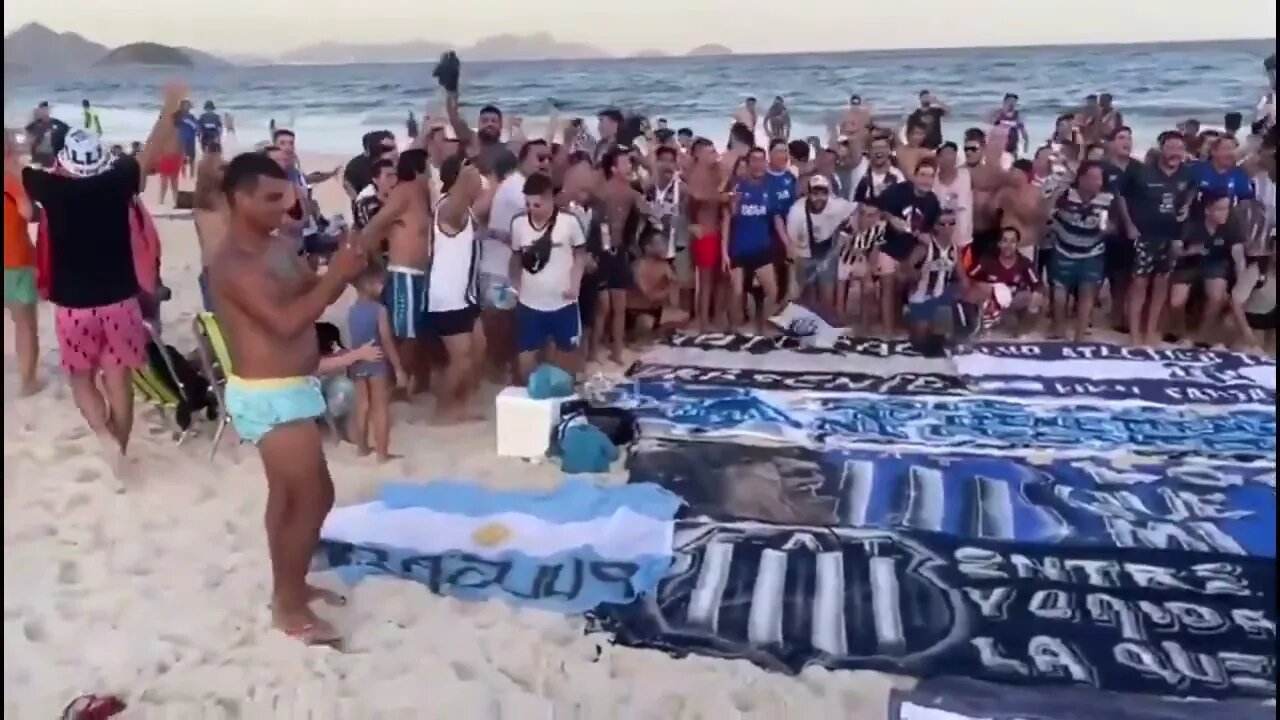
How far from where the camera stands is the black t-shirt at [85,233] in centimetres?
486

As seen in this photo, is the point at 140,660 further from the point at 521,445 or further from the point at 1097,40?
the point at 1097,40

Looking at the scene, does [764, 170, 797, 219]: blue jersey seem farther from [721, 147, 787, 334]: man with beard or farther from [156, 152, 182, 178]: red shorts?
[156, 152, 182, 178]: red shorts

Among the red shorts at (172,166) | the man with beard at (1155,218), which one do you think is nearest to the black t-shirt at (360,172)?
the man with beard at (1155,218)

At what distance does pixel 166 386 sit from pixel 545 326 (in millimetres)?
1966

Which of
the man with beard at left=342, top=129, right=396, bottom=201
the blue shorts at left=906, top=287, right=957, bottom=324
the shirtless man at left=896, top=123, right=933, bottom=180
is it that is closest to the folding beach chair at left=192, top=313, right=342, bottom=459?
the man with beard at left=342, top=129, right=396, bottom=201

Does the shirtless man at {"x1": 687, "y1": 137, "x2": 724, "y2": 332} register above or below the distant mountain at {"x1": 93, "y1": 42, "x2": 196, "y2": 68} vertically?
below

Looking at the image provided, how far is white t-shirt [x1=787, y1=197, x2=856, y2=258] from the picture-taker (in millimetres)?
8164

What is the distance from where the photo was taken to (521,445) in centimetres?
542

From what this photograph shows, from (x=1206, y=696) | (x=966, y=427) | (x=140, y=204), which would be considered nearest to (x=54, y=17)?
(x=140, y=204)

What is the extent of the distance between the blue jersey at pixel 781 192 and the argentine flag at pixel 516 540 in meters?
3.55

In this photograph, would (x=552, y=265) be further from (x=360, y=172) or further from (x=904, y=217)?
(x=904, y=217)

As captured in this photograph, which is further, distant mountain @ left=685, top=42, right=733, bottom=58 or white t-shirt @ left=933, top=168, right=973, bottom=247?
distant mountain @ left=685, top=42, right=733, bottom=58

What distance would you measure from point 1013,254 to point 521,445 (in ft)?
13.8

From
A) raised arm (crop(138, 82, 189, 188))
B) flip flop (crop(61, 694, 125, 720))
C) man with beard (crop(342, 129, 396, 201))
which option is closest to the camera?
flip flop (crop(61, 694, 125, 720))
